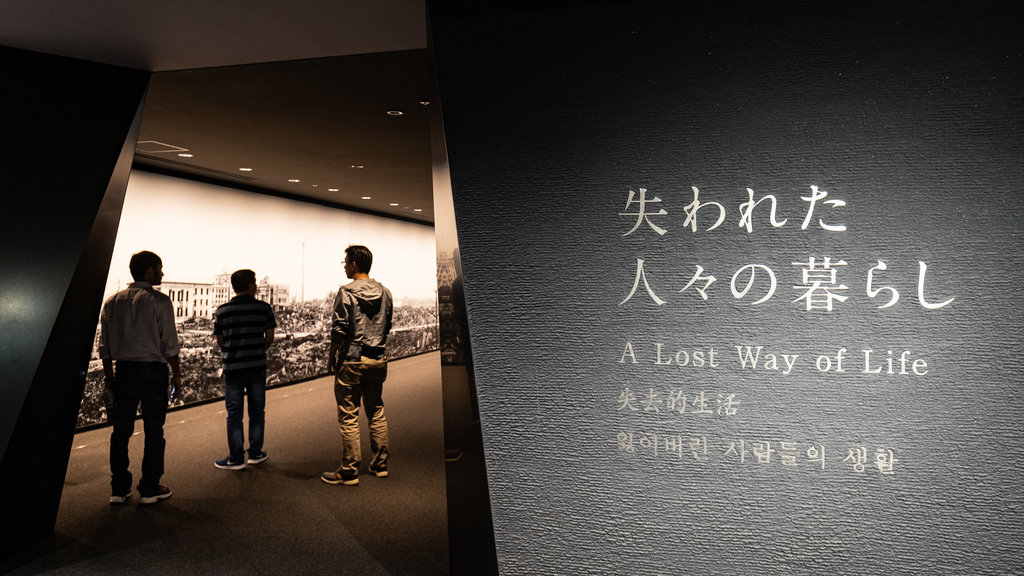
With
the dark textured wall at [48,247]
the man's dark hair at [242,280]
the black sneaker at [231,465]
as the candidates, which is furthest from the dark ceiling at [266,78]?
the black sneaker at [231,465]

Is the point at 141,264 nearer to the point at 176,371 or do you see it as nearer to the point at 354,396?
the point at 176,371

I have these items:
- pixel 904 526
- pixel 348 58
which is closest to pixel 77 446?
pixel 348 58

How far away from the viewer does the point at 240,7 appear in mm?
2502

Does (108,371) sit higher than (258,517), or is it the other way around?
(108,371)

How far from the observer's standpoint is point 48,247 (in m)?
2.86

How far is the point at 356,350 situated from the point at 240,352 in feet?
3.39

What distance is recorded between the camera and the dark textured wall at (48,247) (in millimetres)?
2762

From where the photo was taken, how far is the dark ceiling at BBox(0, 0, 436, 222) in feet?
8.48

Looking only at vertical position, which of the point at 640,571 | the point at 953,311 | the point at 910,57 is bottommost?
the point at 640,571

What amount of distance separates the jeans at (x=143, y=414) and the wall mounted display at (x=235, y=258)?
255 centimetres

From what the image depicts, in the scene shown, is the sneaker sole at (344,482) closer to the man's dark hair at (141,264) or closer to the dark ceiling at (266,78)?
the man's dark hair at (141,264)

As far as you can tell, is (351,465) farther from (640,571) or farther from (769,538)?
(769,538)

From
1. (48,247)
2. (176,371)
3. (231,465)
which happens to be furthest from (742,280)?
(231,465)

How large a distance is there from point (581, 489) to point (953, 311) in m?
1.19
